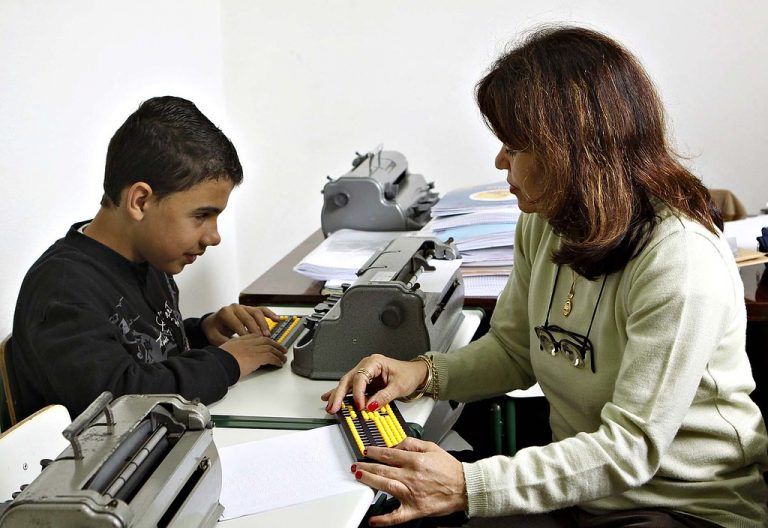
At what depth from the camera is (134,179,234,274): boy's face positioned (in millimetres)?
1761

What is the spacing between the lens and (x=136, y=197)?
1.74m

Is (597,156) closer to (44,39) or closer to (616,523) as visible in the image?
(616,523)

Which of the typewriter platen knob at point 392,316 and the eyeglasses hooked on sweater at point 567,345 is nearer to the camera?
the eyeglasses hooked on sweater at point 567,345

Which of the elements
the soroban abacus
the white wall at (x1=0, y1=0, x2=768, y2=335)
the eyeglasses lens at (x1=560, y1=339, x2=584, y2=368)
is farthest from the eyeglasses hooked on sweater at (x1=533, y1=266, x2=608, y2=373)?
the white wall at (x1=0, y1=0, x2=768, y2=335)

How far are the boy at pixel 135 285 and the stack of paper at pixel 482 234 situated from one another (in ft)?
2.02

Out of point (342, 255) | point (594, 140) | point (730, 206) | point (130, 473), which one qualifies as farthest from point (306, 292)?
point (730, 206)

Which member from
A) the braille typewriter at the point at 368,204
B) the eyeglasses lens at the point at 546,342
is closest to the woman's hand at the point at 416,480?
the eyeglasses lens at the point at 546,342

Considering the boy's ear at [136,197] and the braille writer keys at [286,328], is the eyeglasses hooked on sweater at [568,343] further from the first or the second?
the boy's ear at [136,197]

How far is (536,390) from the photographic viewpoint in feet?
7.13

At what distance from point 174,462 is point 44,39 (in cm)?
148

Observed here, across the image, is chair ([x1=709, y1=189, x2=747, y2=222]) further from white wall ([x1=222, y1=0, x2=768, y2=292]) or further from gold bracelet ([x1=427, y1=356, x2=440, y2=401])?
gold bracelet ([x1=427, y1=356, x2=440, y2=401])

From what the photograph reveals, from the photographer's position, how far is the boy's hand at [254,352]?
181 centimetres

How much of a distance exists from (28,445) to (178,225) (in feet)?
1.60

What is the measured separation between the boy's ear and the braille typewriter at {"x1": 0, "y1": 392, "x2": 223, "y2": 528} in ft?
1.85
